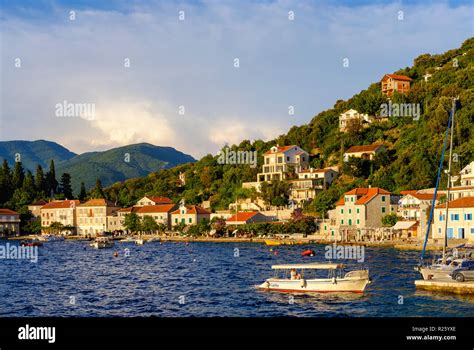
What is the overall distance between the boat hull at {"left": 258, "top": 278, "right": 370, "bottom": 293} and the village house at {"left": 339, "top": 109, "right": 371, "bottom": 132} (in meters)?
74.8

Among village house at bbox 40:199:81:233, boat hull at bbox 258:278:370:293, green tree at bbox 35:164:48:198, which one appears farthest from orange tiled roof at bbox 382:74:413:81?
boat hull at bbox 258:278:370:293

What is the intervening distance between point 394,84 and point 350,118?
1305cm

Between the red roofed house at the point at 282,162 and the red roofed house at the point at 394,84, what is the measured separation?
22.4 metres

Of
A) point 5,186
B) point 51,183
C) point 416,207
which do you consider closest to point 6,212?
point 5,186

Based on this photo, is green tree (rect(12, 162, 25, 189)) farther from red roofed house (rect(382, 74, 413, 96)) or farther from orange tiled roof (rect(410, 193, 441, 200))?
orange tiled roof (rect(410, 193, 441, 200))

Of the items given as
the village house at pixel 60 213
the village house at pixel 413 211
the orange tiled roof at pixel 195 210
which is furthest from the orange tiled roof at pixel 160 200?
the village house at pixel 413 211

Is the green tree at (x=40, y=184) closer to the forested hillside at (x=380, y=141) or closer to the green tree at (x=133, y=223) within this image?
the forested hillside at (x=380, y=141)

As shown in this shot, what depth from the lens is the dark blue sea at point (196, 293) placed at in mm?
27359

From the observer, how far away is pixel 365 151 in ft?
307

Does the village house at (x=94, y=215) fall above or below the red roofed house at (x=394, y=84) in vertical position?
below

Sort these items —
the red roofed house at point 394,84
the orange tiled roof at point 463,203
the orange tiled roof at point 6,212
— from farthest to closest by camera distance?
the orange tiled roof at point 6,212, the red roofed house at point 394,84, the orange tiled roof at point 463,203

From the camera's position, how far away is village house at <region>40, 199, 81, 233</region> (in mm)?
119625

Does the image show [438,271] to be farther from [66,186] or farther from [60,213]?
[66,186]
